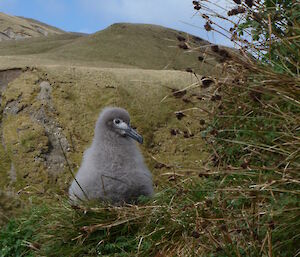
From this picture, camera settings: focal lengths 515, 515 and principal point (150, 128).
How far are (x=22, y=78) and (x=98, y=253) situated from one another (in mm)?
5644

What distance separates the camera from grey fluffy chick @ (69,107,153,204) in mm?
4457

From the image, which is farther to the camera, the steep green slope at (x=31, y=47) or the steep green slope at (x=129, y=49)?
the steep green slope at (x=31, y=47)

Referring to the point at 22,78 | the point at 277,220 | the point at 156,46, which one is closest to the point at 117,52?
the point at 156,46

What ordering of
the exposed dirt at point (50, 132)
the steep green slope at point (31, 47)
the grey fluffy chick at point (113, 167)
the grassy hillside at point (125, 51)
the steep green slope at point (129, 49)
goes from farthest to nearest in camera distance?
the steep green slope at point (31, 47)
the steep green slope at point (129, 49)
the grassy hillside at point (125, 51)
the exposed dirt at point (50, 132)
the grey fluffy chick at point (113, 167)

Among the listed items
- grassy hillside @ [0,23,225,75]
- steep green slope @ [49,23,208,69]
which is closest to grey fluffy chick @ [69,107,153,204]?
grassy hillside @ [0,23,225,75]

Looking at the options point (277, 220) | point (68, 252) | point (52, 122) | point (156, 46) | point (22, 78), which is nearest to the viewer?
point (277, 220)

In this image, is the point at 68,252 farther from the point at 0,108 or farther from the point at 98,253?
the point at 0,108

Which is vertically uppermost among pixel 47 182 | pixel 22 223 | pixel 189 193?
pixel 189 193

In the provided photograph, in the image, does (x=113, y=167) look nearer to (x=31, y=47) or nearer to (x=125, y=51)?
(x=125, y=51)

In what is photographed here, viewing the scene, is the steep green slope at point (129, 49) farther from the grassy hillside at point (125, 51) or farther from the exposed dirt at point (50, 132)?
the exposed dirt at point (50, 132)

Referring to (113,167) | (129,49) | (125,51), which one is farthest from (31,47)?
(113,167)

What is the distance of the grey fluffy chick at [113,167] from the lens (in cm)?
446

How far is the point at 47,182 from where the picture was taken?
25.7ft

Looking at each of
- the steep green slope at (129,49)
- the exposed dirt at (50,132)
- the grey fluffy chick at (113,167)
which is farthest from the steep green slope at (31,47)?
the grey fluffy chick at (113,167)
